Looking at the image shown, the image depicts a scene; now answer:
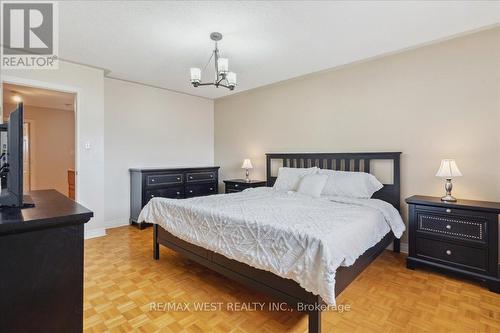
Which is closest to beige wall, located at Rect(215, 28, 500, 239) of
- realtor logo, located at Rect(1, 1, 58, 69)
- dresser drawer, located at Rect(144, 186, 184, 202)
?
dresser drawer, located at Rect(144, 186, 184, 202)

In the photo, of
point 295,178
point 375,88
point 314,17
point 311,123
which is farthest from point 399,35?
point 295,178

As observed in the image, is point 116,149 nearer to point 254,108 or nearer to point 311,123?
point 254,108

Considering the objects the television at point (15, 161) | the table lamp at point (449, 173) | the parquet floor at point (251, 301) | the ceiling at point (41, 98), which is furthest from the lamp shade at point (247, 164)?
the television at point (15, 161)

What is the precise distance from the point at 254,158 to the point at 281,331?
351cm

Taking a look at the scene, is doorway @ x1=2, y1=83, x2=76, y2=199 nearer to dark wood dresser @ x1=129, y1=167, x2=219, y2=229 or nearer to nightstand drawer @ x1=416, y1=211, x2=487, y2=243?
dark wood dresser @ x1=129, y1=167, x2=219, y2=229

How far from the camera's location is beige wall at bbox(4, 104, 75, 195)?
5.92m

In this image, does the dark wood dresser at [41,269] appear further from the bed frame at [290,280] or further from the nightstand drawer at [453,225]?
the nightstand drawer at [453,225]

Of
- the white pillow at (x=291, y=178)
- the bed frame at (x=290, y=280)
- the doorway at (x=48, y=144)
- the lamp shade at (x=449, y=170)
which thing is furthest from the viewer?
the doorway at (x=48, y=144)

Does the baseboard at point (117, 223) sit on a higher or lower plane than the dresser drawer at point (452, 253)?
lower

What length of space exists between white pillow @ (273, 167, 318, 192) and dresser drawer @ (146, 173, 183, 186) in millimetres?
1866

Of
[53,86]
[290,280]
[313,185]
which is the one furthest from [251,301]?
[53,86]

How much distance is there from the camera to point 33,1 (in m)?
2.18

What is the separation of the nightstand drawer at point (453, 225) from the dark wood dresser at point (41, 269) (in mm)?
2971

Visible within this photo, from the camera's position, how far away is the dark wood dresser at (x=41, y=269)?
0.97 metres
